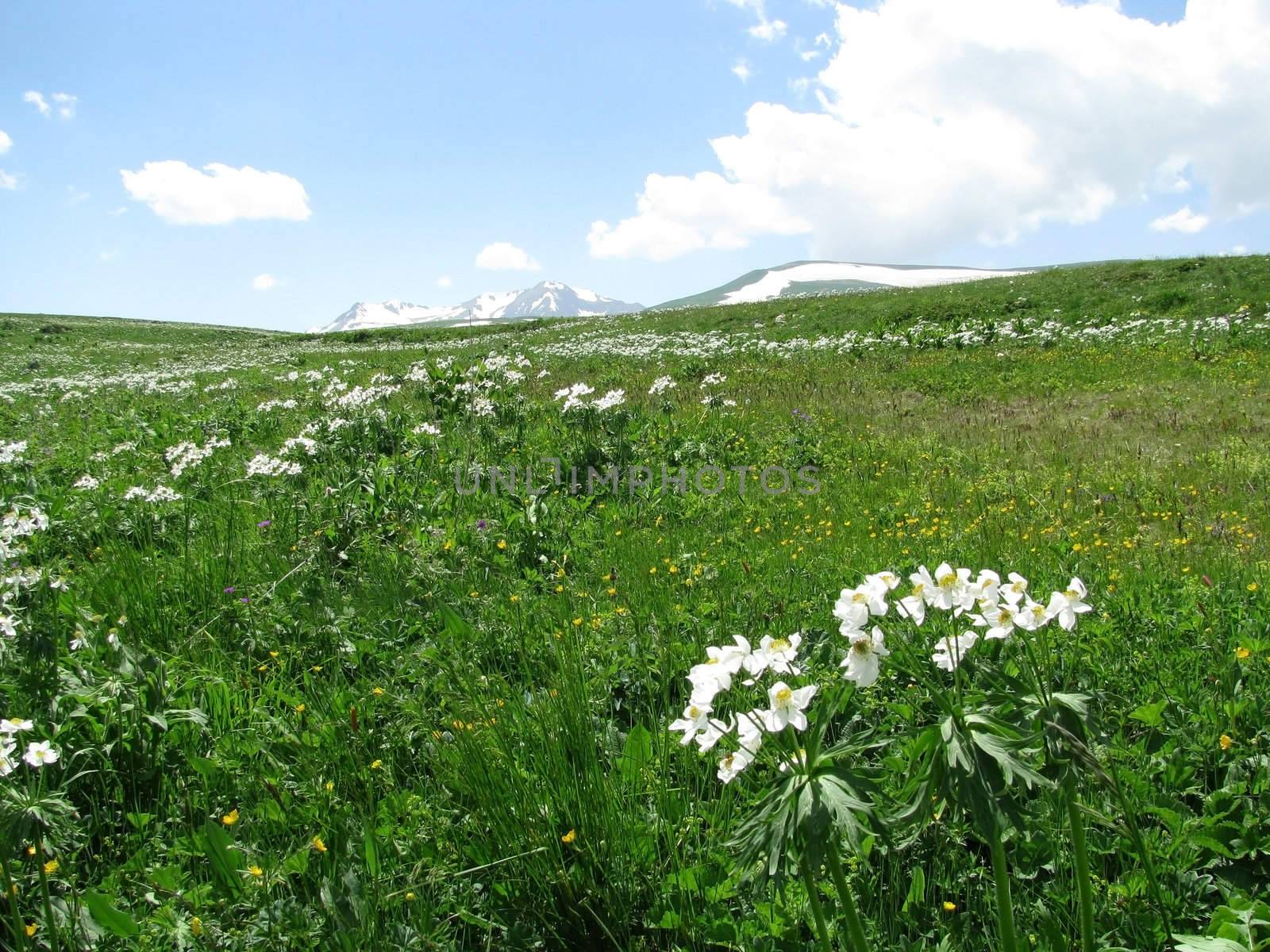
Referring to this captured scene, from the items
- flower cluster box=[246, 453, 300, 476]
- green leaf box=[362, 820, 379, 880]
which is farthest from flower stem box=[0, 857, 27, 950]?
flower cluster box=[246, 453, 300, 476]

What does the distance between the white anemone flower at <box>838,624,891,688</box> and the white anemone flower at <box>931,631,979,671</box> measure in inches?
5.9

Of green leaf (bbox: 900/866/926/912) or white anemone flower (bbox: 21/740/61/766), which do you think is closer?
white anemone flower (bbox: 21/740/61/766)

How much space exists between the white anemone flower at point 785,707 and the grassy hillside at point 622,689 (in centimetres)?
6

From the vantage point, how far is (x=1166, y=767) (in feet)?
9.29

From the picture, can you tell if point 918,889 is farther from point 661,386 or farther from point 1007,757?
point 661,386

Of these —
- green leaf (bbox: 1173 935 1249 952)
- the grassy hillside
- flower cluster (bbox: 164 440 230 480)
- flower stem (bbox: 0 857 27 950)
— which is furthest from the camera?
flower cluster (bbox: 164 440 230 480)

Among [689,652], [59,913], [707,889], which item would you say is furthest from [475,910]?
[689,652]

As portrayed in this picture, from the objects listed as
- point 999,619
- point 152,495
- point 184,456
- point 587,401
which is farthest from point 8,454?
point 999,619

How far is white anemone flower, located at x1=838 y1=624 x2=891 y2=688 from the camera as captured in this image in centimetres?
164

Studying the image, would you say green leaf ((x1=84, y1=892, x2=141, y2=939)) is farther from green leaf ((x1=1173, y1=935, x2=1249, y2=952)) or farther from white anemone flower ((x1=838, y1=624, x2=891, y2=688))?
green leaf ((x1=1173, y1=935, x2=1249, y2=952))

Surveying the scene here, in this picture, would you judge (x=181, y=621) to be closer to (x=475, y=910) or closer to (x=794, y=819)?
(x=475, y=910)

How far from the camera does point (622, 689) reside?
380 cm

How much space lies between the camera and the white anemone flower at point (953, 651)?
166 centimetres

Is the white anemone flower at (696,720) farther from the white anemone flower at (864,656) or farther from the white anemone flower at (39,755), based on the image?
the white anemone flower at (39,755)
